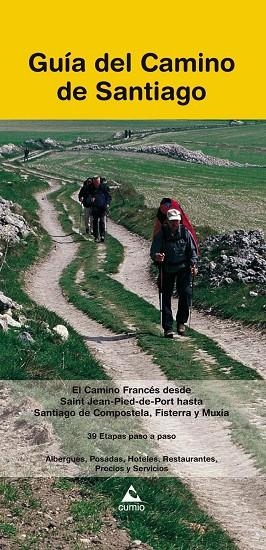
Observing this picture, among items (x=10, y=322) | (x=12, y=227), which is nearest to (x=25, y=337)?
(x=10, y=322)

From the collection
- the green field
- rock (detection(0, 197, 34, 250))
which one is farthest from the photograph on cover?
the green field

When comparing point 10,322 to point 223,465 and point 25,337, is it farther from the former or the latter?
point 223,465

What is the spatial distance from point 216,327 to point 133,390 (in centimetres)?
869

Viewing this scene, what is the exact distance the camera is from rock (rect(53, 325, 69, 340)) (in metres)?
17.9

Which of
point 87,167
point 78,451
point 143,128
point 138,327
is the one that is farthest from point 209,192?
point 143,128

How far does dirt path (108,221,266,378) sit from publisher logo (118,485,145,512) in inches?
307

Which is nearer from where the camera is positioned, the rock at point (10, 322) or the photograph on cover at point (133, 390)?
the photograph on cover at point (133, 390)

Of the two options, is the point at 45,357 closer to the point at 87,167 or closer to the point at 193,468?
the point at 193,468

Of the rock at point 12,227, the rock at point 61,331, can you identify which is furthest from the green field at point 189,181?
the rock at point 61,331

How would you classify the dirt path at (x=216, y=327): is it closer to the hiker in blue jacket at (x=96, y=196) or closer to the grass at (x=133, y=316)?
the grass at (x=133, y=316)

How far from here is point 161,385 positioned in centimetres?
1535

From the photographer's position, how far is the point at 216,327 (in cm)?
2278

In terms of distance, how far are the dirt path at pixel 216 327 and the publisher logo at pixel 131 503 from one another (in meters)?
7.80

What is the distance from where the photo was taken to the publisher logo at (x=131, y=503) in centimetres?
1014
